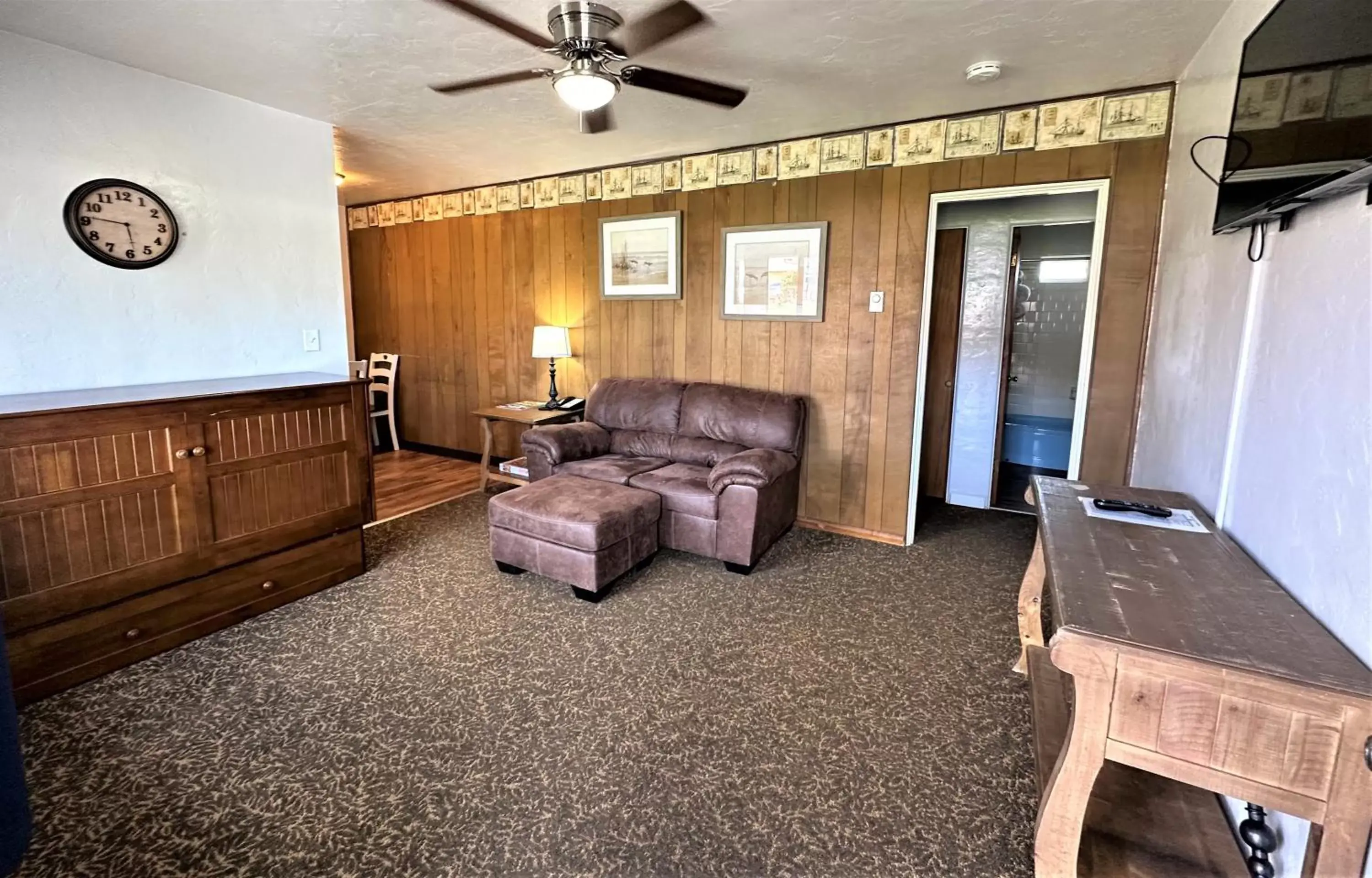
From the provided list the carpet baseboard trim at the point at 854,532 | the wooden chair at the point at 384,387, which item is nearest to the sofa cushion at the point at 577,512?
the carpet baseboard trim at the point at 854,532

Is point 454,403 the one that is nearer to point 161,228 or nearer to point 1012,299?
point 161,228

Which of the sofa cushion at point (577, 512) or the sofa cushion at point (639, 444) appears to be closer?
the sofa cushion at point (577, 512)

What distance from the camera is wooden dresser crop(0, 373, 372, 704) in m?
2.14

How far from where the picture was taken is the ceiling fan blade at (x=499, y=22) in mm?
1793

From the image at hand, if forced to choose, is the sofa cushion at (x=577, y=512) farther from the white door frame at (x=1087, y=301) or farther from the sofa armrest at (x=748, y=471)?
the white door frame at (x=1087, y=301)

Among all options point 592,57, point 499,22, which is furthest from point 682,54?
point 499,22

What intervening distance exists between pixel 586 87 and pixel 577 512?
1840 mm

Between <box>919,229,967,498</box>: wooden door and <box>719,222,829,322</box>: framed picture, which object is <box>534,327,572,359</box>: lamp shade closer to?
<box>719,222,829,322</box>: framed picture

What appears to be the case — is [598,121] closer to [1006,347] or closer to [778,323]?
[778,323]

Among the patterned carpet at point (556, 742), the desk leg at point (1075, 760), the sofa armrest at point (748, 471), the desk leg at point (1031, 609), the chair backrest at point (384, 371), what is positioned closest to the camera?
the desk leg at point (1075, 760)

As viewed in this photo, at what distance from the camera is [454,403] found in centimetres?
586

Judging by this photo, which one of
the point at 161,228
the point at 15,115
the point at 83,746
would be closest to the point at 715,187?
the point at 161,228

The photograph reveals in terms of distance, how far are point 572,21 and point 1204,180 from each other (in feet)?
7.90

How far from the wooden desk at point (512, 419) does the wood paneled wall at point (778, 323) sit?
385mm
